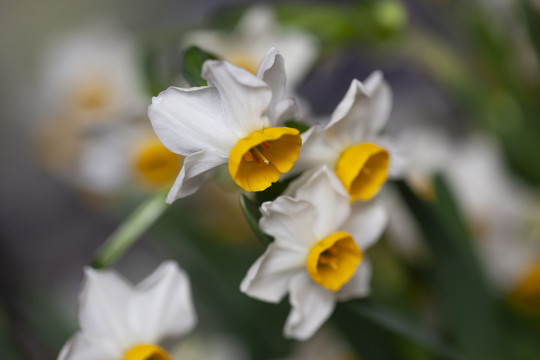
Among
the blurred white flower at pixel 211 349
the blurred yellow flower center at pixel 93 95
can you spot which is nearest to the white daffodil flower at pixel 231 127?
the blurred white flower at pixel 211 349

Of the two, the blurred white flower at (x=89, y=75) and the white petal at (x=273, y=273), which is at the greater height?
the blurred white flower at (x=89, y=75)

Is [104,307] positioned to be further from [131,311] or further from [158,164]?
[158,164]

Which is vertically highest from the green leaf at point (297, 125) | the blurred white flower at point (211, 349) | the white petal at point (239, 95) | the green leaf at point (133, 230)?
the white petal at point (239, 95)

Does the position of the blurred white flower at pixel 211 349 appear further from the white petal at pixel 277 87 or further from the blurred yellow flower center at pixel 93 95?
the white petal at pixel 277 87

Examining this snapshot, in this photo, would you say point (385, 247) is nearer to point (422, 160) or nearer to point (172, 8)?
point (422, 160)

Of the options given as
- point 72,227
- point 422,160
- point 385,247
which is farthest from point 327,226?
point 72,227

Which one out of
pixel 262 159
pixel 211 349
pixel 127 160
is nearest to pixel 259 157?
pixel 262 159
